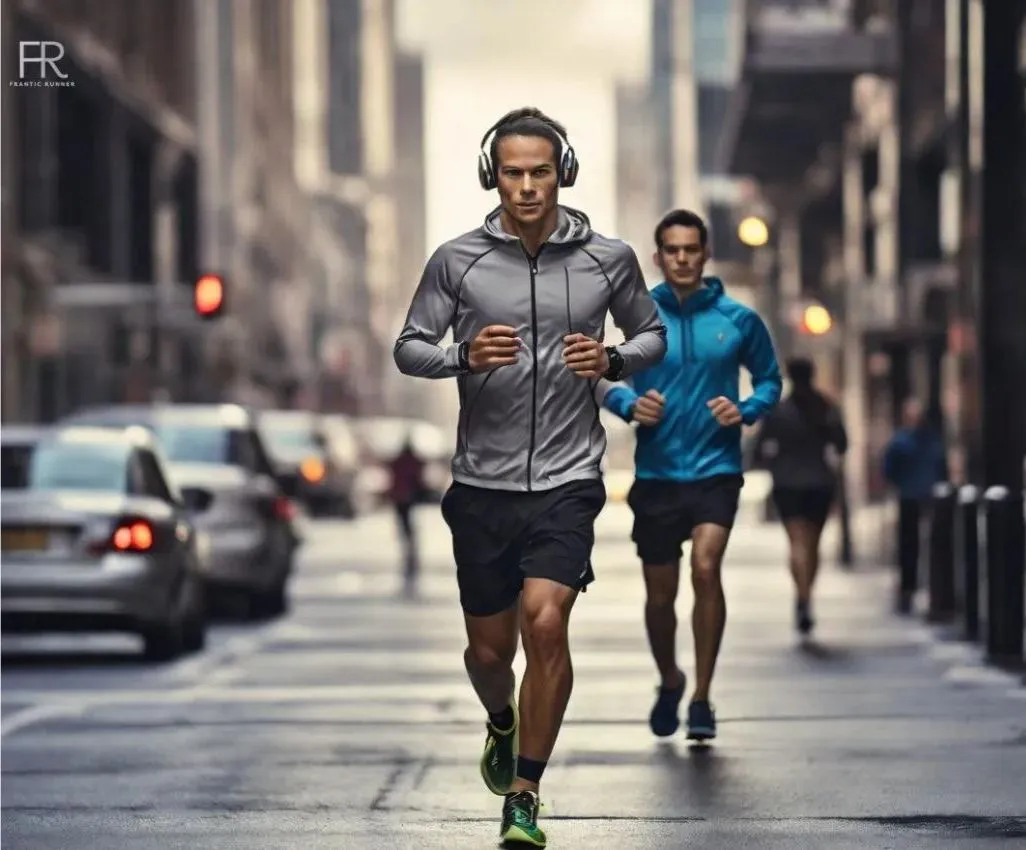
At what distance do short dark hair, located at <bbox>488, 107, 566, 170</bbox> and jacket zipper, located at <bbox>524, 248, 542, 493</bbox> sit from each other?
0.95 ft

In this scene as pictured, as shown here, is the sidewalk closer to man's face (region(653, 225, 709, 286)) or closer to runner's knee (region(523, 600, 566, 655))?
runner's knee (region(523, 600, 566, 655))

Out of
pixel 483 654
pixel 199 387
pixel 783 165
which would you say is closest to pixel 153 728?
pixel 483 654

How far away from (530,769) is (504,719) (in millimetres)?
634

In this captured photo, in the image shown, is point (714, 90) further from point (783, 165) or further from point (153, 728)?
point (153, 728)

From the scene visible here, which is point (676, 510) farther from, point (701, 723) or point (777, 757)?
point (777, 757)

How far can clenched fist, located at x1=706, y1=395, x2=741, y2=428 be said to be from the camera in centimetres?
1009

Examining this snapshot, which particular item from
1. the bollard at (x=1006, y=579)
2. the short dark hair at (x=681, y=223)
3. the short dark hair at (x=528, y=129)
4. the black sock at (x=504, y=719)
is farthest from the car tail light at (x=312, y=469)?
the short dark hair at (x=528, y=129)

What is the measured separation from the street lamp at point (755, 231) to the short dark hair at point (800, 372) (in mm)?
10181

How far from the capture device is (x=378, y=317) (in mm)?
183625

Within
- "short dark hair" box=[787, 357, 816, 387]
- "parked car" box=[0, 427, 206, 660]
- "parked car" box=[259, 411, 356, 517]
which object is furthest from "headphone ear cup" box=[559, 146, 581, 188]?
"parked car" box=[259, 411, 356, 517]

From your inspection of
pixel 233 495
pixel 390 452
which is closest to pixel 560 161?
pixel 233 495

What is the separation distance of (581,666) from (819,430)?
8.74ft

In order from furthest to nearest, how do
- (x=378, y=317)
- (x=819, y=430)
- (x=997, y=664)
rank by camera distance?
(x=378, y=317)
(x=819, y=430)
(x=997, y=664)

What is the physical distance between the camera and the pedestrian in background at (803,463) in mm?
16844
